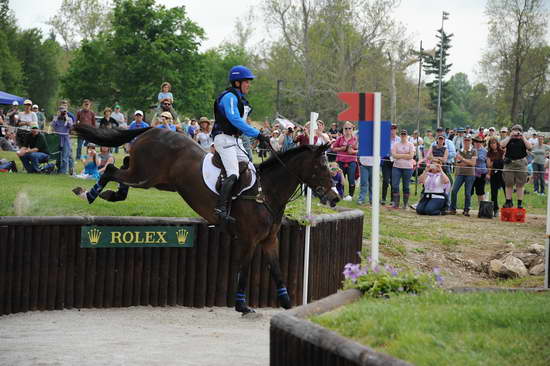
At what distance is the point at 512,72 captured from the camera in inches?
2060

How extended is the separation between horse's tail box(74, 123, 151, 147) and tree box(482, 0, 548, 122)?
44.2 meters

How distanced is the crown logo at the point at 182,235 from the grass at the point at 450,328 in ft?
15.4

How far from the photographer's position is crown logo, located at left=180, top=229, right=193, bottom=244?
1038cm

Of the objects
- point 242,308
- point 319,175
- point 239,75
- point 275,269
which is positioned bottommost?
point 242,308

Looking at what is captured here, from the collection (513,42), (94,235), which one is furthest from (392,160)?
(513,42)

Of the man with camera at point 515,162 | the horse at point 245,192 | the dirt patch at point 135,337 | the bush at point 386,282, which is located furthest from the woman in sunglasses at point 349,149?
the bush at point 386,282

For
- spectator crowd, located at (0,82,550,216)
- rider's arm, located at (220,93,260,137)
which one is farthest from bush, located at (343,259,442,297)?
spectator crowd, located at (0,82,550,216)

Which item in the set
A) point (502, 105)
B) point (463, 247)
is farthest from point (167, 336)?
point (502, 105)

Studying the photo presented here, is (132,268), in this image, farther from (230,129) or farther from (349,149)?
(349,149)

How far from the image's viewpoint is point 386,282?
255 inches

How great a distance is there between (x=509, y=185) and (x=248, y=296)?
10.2 metres

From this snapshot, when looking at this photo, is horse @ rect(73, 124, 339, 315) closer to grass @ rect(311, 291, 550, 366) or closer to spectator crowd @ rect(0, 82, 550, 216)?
grass @ rect(311, 291, 550, 366)

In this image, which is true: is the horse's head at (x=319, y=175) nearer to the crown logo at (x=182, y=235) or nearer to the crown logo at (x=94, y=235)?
the crown logo at (x=182, y=235)

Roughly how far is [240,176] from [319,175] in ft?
3.63
